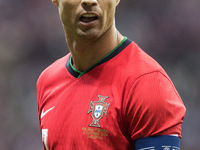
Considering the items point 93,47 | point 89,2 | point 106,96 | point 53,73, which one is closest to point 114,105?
point 106,96

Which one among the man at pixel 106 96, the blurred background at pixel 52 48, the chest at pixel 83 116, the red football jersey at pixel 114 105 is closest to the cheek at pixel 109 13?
the man at pixel 106 96

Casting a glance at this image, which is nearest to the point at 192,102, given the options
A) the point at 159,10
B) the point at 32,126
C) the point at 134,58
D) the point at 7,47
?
the point at 159,10

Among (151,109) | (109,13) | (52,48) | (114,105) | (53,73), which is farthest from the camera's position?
(52,48)

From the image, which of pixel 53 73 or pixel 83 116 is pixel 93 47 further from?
pixel 53 73

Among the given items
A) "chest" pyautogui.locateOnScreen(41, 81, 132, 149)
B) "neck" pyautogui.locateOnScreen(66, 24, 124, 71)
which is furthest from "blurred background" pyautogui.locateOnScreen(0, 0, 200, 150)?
"neck" pyautogui.locateOnScreen(66, 24, 124, 71)

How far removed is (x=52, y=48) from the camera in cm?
526

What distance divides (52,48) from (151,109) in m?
3.64

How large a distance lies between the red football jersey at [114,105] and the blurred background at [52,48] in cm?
287

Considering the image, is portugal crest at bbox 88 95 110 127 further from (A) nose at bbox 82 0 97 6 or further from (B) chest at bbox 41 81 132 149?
(A) nose at bbox 82 0 97 6

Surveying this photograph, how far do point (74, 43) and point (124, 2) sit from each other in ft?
10.6

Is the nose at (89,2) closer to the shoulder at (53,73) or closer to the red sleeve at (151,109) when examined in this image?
the red sleeve at (151,109)

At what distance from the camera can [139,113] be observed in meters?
1.77

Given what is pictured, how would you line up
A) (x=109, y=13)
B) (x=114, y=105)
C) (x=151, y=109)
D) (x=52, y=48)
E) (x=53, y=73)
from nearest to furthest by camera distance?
(x=151, y=109)
(x=114, y=105)
(x=109, y=13)
(x=53, y=73)
(x=52, y=48)

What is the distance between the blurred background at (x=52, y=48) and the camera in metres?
4.90
